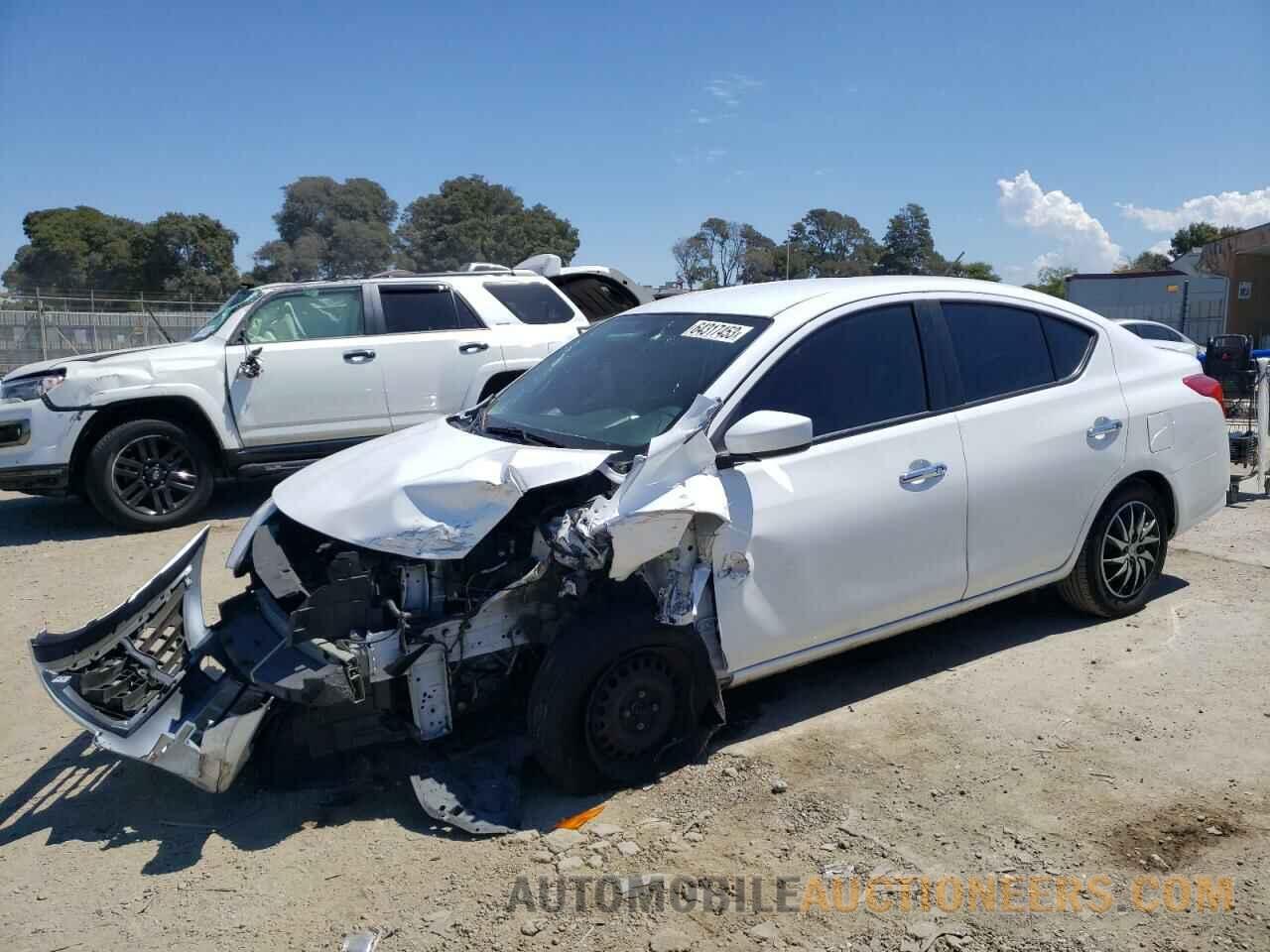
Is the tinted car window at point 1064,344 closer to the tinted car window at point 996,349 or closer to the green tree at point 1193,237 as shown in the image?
the tinted car window at point 996,349

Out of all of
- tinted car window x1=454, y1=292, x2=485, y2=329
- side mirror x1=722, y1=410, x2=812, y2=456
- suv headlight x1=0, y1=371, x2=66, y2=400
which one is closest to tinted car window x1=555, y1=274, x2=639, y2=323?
tinted car window x1=454, y1=292, x2=485, y2=329

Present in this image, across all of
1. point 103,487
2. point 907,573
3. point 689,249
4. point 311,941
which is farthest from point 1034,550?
point 689,249

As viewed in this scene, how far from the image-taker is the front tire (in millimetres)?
4602

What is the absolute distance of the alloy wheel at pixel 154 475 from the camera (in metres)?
7.32

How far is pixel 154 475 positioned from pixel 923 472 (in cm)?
609

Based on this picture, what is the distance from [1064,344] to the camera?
457 cm

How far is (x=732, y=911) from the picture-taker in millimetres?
2750

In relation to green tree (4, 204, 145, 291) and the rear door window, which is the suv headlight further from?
green tree (4, 204, 145, 291)

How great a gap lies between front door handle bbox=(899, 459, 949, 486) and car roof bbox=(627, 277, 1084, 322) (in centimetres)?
74

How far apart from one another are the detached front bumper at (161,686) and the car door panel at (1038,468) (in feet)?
9.66

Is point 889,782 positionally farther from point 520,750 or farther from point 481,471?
point 481,471

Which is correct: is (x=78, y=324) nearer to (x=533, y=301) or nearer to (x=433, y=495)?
(x=533, y=301)

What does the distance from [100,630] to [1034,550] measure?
12.4ft

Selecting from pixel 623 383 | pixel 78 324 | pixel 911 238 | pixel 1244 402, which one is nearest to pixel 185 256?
pixel 78 324
